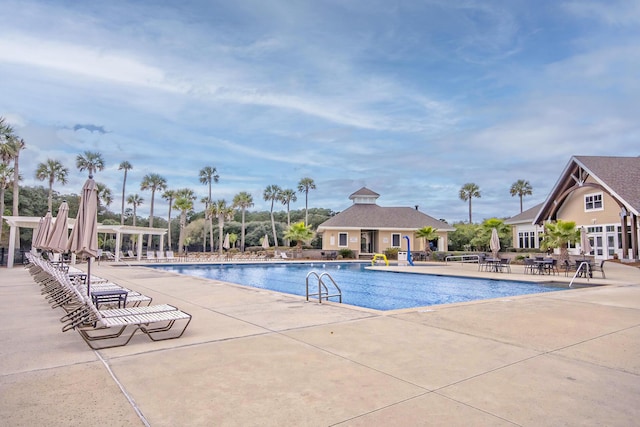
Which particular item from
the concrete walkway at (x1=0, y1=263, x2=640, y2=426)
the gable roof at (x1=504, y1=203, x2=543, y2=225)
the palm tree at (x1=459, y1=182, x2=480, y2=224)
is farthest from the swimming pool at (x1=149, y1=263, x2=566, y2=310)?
the palm tree at (x1=459, y1=182, x2=480, y2=224)

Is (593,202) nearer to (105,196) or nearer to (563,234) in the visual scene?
(563,234)

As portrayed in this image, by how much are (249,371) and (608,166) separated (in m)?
29.5

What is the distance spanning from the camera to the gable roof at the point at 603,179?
2273cm

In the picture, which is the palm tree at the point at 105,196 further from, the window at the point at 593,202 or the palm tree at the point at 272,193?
the window at the point at 593,202

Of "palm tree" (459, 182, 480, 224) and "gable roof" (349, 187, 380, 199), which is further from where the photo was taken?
"palm tree" (459, 182, 480, 224)

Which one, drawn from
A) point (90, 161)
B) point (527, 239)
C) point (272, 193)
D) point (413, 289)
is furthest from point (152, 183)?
point (413, 289)

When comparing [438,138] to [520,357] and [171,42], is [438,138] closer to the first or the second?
[171,42]

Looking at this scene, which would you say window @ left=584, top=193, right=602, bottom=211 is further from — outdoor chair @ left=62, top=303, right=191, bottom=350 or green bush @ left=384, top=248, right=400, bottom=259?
A: outdoor chair @ left=62, top=303, right=191, bottom=350

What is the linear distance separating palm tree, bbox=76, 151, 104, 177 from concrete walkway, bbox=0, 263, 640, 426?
42281mm

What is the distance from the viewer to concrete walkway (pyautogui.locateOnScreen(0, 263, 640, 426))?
2.92m

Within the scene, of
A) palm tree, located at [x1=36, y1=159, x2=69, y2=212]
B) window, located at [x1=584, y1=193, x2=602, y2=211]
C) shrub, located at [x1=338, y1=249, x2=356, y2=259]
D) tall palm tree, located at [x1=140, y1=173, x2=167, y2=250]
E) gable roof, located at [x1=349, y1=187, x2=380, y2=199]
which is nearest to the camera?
window, located at [x1=584, y1=193, x2=602, y2=211]

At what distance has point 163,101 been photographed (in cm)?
1972

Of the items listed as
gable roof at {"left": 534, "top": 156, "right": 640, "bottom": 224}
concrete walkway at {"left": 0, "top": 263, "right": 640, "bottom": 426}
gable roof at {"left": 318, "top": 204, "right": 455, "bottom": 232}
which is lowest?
concrete walkway at {"left": 0, "top": 263, "right": 640, "bottom": 426}

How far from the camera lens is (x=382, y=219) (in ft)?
124
